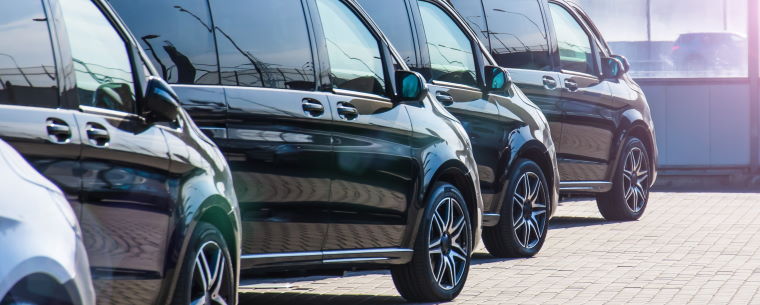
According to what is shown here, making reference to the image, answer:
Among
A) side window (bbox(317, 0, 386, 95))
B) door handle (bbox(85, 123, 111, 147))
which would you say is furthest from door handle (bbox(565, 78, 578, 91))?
door handle (bbox(85, 123, 111, 147))

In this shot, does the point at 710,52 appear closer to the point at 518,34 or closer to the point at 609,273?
the point at 518,34

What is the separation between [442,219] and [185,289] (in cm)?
315

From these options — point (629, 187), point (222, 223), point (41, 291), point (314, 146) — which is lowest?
point (629, 187)

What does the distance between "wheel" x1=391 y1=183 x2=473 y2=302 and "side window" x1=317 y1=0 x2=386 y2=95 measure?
72cm

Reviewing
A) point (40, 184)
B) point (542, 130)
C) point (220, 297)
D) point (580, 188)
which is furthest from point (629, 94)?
point (40, 184)

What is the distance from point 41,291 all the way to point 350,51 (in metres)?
4.11

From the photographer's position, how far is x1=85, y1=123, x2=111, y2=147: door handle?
14.8 ft

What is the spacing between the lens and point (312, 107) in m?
6.94

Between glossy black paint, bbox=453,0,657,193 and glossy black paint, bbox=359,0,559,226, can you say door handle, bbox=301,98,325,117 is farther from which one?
glossy black paint, bbox=453,0,657,193

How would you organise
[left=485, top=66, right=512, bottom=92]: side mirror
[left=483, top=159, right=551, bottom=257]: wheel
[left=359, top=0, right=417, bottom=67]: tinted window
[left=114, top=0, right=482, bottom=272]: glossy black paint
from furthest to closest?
[left=483, top=159, right=551, bottom=257]: wheel
[left=485, top=66, right=512, bottom=92]: side mirror
[left=359, top=0, right=417, bottom=67]: tinted window
[left=114, top=0, right=482, bottom=272]: glossy black paint

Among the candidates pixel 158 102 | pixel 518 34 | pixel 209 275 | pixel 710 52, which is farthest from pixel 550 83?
pixel 158 102

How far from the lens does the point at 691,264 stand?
32.3 feet

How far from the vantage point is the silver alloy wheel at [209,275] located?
17.2 ft

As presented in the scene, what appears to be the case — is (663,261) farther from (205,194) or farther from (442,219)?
(205,194)
